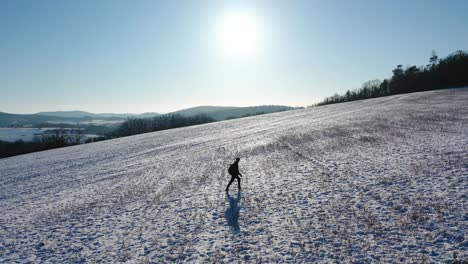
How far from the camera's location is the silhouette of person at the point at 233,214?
12269 millimetres

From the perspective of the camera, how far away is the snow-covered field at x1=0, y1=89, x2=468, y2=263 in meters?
10.0

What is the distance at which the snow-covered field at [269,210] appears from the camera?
1002 centimetres

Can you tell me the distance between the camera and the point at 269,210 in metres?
13.8

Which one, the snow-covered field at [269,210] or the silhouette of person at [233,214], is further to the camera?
the silhouette of person at [233,214]

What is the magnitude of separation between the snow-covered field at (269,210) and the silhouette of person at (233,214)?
0.12 m

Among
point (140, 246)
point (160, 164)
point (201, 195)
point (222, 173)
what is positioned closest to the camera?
point (140, 246)

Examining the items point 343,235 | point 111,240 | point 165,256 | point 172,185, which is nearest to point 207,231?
point 165,256

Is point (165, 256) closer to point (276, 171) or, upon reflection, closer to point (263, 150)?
point (276, 171)

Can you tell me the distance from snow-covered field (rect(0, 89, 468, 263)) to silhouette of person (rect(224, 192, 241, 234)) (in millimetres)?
124

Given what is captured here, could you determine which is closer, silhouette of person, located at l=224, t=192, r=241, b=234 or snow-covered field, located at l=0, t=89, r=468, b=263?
snow-covered field, located at l=0, t=89, r=468, b=263

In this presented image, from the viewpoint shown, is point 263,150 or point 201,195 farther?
point 263,150

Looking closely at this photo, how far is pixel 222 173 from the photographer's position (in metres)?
22.2

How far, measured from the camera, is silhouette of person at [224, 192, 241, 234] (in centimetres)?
1227

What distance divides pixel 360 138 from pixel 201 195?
21.7 m
